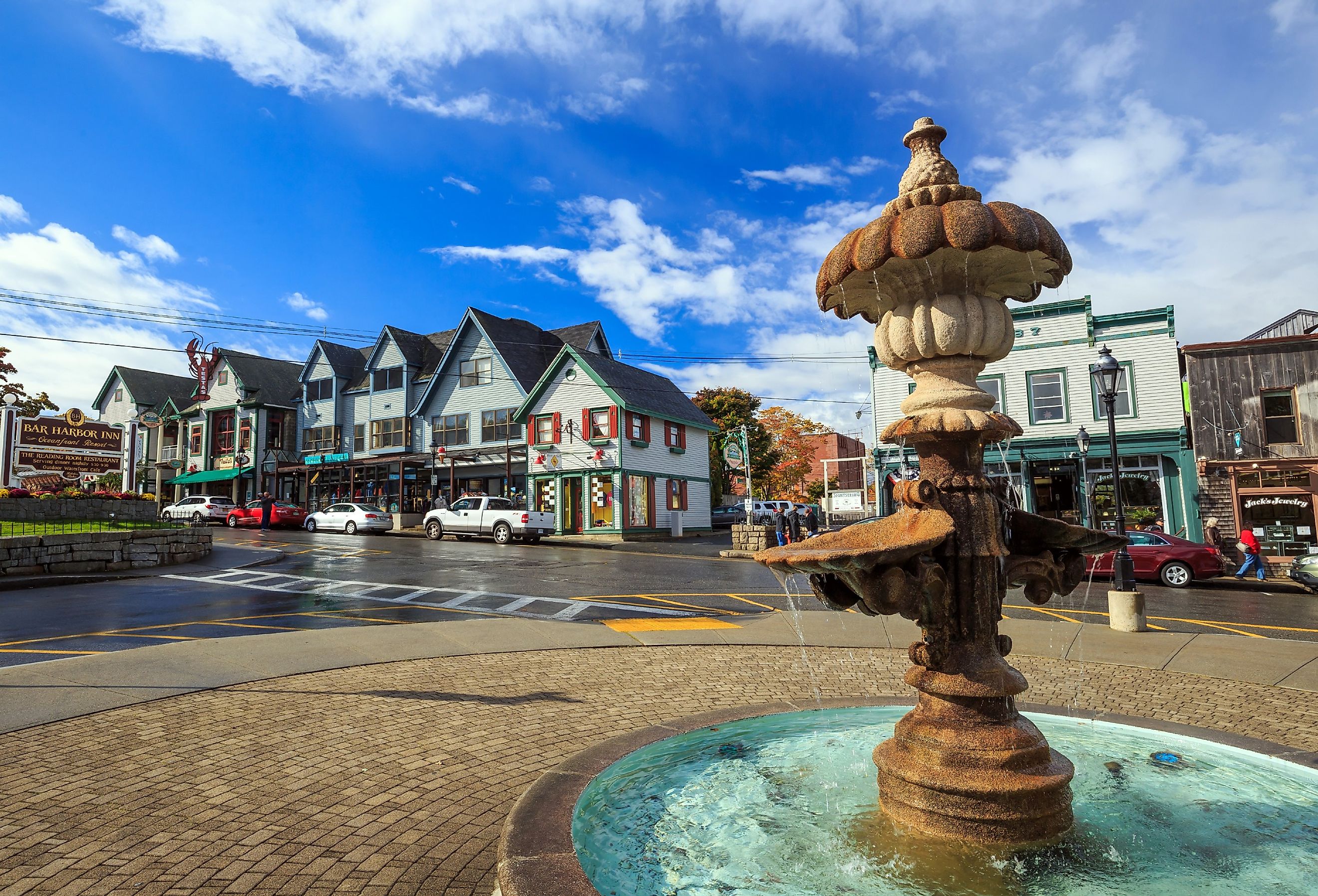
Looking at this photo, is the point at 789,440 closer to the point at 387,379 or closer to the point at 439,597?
the point at 387,379

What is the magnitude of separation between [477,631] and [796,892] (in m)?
7.71

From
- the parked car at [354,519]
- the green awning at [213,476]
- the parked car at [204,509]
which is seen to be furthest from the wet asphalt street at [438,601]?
the green awning at [213,476]

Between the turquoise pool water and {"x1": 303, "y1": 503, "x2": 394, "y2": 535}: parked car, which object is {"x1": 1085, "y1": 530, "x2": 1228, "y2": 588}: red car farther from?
→ {"x1": 303, "y1": 503, "x2": 394, "y2": 535}: parked car

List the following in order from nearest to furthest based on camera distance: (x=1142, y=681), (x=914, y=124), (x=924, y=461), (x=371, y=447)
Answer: (x=924, y=461) → (x=914, y=124) → (x=1142, y=681) → (x=371, y=447)

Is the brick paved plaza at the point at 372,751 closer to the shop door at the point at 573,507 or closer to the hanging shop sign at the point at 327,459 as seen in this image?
the shop door at the point at 573,507

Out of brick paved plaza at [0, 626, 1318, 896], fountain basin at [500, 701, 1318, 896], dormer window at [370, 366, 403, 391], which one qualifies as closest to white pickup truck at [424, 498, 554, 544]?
dormer window at [370, 366, 403, 391]

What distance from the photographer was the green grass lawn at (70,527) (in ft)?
58.1

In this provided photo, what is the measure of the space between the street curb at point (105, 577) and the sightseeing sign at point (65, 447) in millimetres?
7895

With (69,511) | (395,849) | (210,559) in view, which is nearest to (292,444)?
(69,511)

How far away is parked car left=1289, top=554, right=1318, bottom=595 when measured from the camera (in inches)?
591

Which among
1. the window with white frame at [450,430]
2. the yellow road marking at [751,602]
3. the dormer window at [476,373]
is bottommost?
the yellow road marking at [751,602]

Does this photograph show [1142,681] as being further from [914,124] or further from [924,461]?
[914,124]

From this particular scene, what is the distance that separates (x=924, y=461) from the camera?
3992 millimetres

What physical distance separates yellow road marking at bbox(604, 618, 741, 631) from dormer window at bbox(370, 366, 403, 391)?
34460 mm
